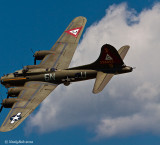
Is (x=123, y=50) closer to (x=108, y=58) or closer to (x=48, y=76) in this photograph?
(x=108, y=58)

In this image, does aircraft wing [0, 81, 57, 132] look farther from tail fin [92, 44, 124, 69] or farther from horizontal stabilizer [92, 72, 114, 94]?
tail fin [92, 44, 124, 69]

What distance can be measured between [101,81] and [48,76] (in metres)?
7.52

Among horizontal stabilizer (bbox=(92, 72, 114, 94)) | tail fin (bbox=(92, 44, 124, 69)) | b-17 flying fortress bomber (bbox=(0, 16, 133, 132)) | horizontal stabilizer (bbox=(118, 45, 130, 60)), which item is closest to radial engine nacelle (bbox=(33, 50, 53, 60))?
b-17 flying fortress bomber (bbox=(0, 16, 133, 132))

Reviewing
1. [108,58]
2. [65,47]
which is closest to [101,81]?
[108,58]

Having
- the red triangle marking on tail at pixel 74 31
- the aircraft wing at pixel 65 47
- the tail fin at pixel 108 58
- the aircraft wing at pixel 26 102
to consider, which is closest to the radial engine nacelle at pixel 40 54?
the aircraft wing at pixel 65 47

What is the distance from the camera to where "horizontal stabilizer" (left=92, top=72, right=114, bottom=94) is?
1893 inches

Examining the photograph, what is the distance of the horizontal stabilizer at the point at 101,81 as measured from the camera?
48088 millimetres

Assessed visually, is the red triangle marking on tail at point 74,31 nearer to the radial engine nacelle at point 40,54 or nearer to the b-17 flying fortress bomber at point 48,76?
the b-17 flying fortress bomber at point 48,76

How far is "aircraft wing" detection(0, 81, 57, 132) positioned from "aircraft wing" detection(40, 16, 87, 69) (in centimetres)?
394

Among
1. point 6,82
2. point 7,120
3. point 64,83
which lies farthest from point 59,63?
point 7,120

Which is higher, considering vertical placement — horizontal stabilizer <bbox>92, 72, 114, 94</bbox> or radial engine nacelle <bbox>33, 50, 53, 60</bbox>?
radial engine nacelle <bbox>33, 50, 53, 60</bbox>

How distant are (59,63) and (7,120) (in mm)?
12498

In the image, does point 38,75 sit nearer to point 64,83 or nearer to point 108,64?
point 64,83

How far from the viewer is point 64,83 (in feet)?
176
